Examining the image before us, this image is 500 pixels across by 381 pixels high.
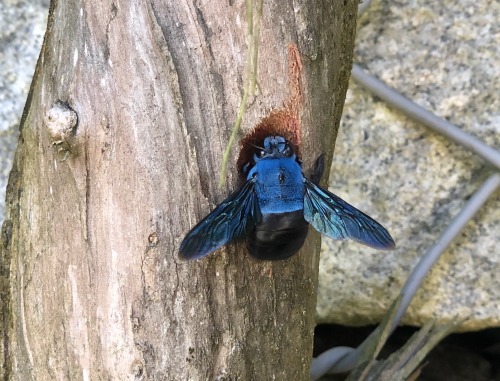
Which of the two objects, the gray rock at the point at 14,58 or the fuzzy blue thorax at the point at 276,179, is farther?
the gray rock at the point at 14,58

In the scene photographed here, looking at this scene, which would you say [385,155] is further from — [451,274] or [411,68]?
[451,274]

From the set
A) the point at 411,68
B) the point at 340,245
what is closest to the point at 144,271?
the point at 340,245

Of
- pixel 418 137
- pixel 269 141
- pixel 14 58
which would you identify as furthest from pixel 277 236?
pixel 14 58

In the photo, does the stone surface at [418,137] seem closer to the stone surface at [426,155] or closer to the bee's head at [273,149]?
the stone surface at [426,155]

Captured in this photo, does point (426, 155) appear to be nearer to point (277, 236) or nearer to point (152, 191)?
point (277, 236)

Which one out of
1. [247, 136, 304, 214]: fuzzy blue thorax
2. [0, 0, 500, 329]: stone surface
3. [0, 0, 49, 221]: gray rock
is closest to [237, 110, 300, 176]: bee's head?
[247, 136, 304, 214]: fuzzy blue thorax

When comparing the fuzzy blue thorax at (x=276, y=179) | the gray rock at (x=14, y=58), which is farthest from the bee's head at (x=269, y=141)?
the gray rock at (x=14, y=58)
